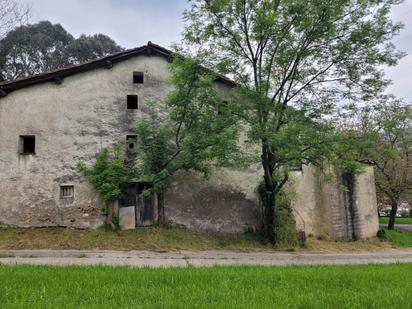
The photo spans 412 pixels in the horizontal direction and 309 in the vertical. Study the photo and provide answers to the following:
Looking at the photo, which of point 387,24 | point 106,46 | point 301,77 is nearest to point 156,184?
point 301,77

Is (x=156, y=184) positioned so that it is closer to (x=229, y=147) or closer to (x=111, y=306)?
(x=229, y=147)

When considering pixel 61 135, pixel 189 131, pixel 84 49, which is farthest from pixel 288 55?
pixel 84 49

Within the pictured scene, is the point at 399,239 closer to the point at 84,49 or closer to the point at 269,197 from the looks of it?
the point at 269,197

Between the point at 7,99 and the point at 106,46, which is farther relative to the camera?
the point at 106,46

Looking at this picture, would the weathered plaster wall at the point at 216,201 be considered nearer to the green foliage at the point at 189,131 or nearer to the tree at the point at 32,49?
the green foliage at the point at 189,131

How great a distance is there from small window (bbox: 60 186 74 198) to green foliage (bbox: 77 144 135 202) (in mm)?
812

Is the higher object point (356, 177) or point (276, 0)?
point (276, 0)

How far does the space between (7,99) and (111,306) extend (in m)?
11.3

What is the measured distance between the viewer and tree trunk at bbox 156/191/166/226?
40.3 ft

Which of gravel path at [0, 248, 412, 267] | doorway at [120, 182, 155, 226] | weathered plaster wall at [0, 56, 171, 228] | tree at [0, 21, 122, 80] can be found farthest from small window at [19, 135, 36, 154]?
tree at [0, 21, 122, 80]

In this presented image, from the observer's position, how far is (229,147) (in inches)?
427

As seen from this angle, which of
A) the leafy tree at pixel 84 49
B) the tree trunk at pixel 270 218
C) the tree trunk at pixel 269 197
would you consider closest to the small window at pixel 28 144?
the tree trunk at pixel 269 197

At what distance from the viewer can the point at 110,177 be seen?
11.7 meters

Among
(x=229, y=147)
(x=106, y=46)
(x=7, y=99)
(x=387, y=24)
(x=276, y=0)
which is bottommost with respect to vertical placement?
(x=229, y=147)
